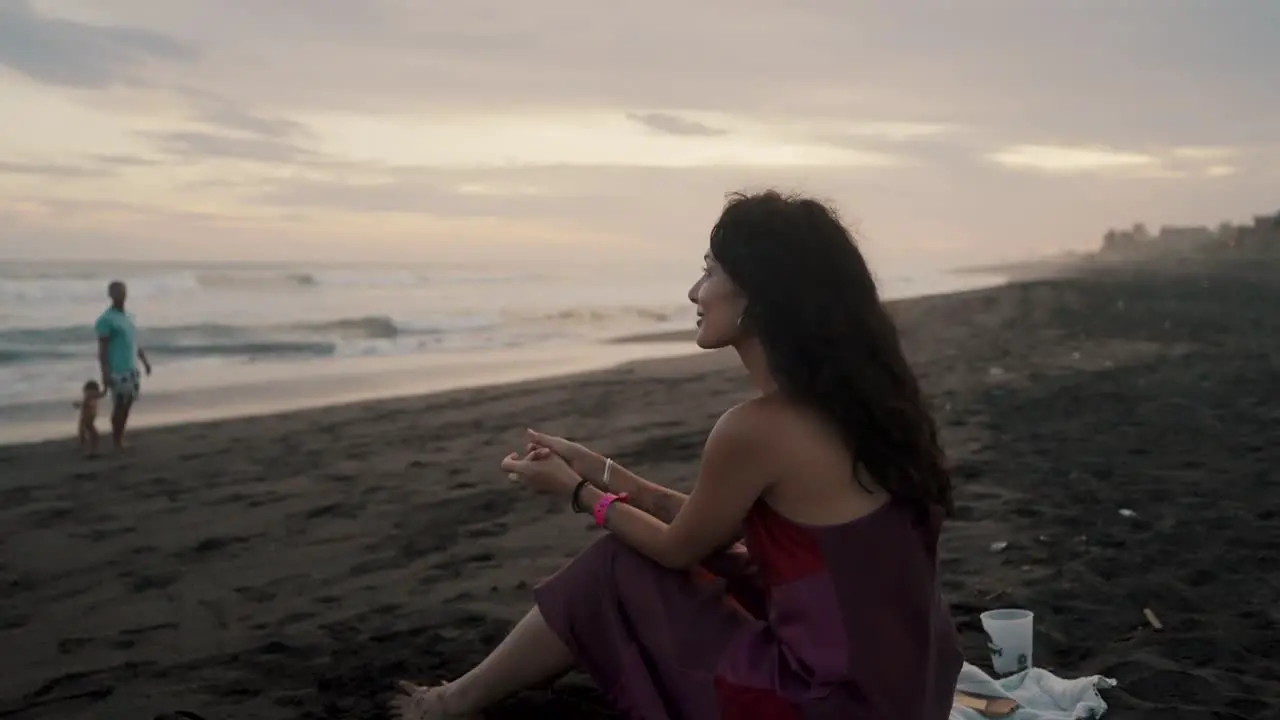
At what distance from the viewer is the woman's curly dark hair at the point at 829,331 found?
7.32ft

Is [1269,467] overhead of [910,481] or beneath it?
beneath

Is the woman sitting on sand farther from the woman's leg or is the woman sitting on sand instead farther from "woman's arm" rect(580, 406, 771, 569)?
the woman's leg

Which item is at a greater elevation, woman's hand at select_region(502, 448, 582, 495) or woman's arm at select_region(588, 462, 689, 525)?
woman's hand at select_region(502, 448, 582, 495)

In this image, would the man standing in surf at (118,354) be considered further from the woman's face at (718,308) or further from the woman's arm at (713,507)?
the woman's face at (718,308)

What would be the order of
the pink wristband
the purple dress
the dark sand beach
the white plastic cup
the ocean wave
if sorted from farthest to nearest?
1. the ocean wave
2. the dark sand beach
3. the white plastic cup
4. the pink wristband
5. the purple dress

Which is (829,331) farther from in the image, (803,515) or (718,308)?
(803,515)

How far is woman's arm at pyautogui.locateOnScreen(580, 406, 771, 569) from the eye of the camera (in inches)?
88.3

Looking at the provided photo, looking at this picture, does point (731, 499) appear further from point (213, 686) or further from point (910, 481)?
point (213, 686)

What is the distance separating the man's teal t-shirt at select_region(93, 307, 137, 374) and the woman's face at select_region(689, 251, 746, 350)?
718cm

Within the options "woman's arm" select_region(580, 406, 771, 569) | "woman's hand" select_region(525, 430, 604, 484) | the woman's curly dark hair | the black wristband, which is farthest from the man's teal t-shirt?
the woman's curly dark hair

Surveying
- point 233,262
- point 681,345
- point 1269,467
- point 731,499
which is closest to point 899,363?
point 731,499

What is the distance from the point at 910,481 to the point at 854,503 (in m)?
0.13

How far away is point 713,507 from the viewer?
232 cm

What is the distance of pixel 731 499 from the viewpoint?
2.29m
